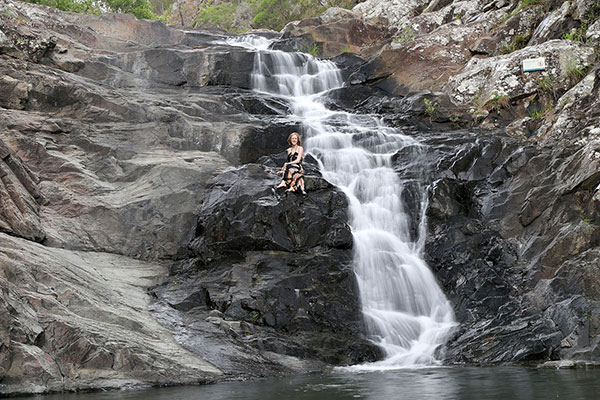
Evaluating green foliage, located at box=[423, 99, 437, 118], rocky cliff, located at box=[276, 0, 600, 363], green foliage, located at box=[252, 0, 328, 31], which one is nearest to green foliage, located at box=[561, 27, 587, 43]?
rocky cliff, located at box=[276, 0, 600, 363]

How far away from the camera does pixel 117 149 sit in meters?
15.8

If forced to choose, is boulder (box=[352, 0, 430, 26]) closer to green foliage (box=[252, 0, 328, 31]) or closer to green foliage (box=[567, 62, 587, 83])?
green foliage (box=[252, 0, 328, 31])

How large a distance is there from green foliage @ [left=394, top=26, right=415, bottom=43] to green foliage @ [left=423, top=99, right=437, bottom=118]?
5239 mm

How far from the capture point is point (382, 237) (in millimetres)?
13414

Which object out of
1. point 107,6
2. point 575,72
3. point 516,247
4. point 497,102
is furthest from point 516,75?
point 107,6

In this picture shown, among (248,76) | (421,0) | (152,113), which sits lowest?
(152,113)

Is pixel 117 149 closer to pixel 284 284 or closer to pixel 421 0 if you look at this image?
pixel 284 284

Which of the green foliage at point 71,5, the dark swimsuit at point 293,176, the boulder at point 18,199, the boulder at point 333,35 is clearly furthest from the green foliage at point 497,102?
the green foliage at point 71,5

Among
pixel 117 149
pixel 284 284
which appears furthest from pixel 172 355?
pixel 117 149

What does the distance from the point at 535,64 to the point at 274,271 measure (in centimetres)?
1063

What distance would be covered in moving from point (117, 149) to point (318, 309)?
311 inches

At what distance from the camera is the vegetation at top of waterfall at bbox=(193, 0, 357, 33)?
35.4 metres

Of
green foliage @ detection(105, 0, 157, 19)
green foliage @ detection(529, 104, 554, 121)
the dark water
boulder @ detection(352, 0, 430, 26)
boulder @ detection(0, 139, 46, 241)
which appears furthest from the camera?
green foliage @ detection(105, 0, 157, 19)

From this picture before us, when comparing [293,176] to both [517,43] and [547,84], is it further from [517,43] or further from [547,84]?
[517,43]
